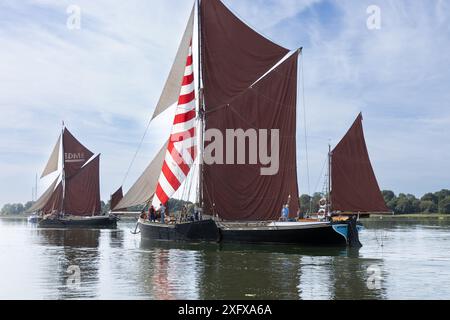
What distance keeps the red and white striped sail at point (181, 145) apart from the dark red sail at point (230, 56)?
116cm

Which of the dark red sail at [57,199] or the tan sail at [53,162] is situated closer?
the dark red sail at [57,199]

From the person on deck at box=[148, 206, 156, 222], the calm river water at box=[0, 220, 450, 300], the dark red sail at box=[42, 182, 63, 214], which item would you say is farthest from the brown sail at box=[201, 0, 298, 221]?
the dark red sail at box=[42, 182, 63, 214]

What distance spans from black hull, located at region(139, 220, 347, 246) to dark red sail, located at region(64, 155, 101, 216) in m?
43.9

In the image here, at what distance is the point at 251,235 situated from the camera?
34.9 meters

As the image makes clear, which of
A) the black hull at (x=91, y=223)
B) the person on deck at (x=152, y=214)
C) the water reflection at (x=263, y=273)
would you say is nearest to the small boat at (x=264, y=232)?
the water reflection at (x=263, y=273)

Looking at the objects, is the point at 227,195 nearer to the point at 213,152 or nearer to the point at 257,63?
the point at 213,152

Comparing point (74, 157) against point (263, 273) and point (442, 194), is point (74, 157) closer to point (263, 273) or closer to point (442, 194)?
point (263, 273)

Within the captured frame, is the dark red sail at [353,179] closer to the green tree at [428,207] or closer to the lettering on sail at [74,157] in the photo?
the lettering on sail at [74,157]

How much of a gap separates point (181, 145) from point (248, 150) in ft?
15.8

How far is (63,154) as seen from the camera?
85688 mm

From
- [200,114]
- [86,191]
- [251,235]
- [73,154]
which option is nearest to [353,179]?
[251,235]

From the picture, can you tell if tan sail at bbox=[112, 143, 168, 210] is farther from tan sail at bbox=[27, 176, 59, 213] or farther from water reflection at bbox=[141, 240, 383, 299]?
tan sail at bbox=[27, 176, 59, 213]

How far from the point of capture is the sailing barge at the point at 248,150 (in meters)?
36.3

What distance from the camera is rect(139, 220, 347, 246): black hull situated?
3338 cm
